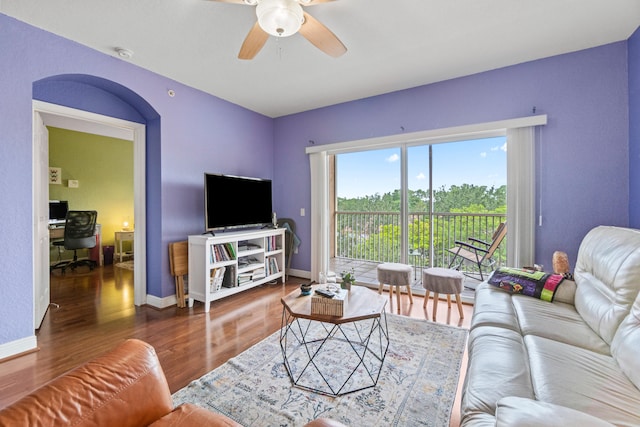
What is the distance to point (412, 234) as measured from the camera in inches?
141

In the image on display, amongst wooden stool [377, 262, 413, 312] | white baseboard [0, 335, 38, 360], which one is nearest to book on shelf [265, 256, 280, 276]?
wooden stool [377, 262, 413, 312]

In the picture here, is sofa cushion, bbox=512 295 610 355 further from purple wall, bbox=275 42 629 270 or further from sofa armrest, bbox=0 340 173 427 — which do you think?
sofa armrest, bbox=0 340 173 427

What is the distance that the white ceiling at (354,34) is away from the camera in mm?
1959

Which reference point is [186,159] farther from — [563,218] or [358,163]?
[563,218]

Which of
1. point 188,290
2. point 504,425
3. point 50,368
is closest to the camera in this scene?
point 504,425

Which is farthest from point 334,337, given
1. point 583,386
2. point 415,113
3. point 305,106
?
point 305,106

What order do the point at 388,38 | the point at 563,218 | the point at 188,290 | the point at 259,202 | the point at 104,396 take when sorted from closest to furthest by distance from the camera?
the point at 104,396, the point at 388,38, the point at 563,218, the point at 188,290, the point at 259,202

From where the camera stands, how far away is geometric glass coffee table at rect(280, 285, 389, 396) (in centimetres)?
172

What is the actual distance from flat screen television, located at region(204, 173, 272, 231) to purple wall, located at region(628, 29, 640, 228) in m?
3.67

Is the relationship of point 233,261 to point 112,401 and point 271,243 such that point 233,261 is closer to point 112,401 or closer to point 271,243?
point 271,243

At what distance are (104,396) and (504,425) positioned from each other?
1.20m

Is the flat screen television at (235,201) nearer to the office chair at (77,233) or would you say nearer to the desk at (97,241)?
the office chair at (77,233)

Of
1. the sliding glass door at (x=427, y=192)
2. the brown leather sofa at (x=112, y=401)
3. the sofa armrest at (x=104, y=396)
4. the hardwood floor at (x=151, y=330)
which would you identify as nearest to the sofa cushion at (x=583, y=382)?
the hardwood floor at (x=151, y=330)

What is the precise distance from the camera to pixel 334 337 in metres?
2.34
